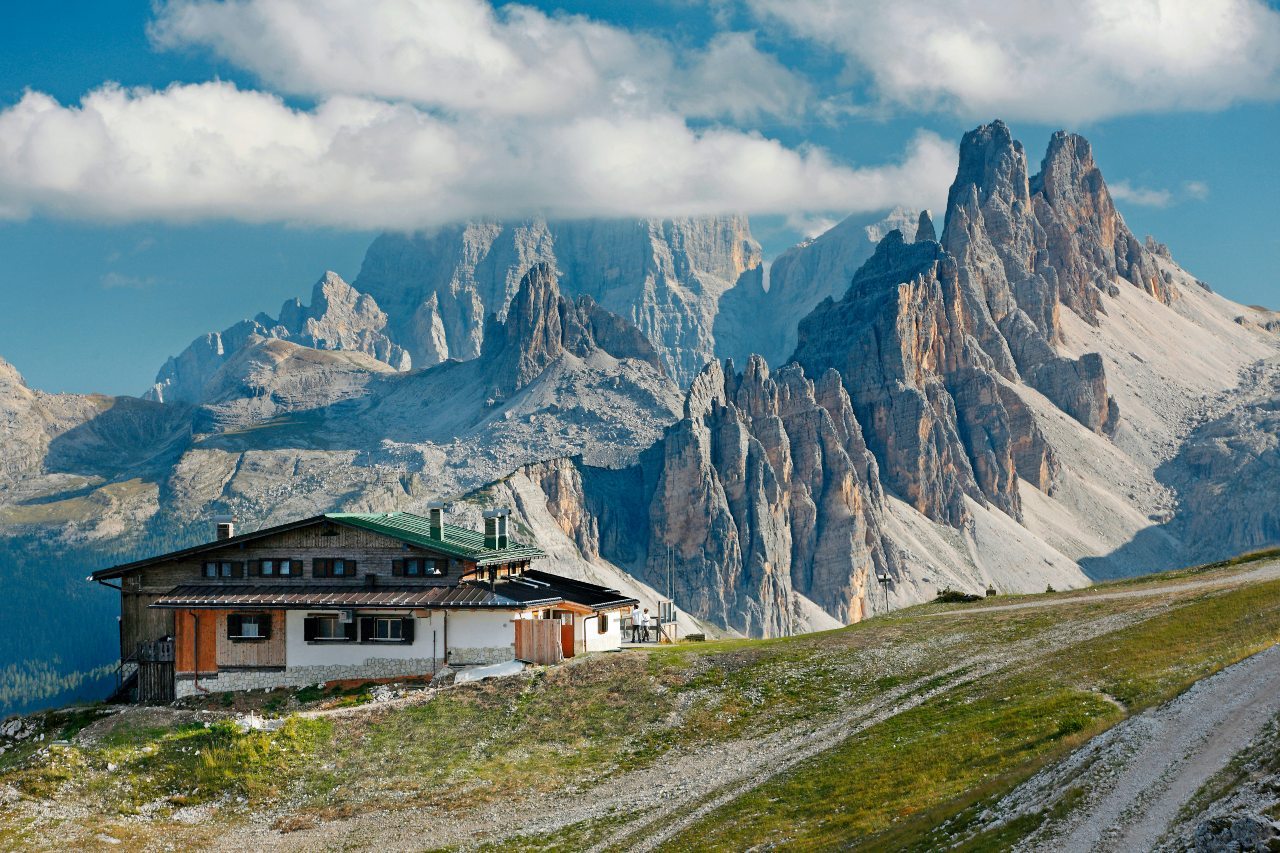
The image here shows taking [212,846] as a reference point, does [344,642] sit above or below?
above

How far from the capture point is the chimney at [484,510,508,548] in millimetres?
78812

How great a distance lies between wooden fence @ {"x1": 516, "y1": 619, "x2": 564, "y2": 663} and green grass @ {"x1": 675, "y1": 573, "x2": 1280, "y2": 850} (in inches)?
873

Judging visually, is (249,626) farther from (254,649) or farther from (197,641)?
(197,641)

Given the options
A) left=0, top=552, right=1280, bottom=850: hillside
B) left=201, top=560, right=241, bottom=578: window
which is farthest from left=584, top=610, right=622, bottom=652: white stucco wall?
left=201, top=560, right=241, bottom=578: window

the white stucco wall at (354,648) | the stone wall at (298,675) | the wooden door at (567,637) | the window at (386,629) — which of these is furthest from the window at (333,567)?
the wooden door at (567,637)

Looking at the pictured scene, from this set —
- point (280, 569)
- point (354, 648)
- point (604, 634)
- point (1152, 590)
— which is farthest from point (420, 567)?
point (1152, 590)

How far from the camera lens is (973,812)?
34594 mm

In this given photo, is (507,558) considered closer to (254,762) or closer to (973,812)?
(254,762)

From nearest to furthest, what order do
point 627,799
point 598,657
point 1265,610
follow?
point 627,799 < point 1265,610 < point 598,657

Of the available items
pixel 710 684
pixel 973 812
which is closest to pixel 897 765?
pixel 973 812

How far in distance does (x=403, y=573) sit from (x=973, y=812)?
149ft

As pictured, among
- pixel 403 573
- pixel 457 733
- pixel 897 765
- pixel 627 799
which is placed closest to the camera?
pixel 897 765

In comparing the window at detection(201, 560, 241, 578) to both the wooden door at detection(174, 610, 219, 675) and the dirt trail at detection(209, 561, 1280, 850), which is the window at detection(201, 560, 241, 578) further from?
the dirt trail at detection(209, 561, 1280, 850)

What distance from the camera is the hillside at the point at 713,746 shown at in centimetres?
3803
